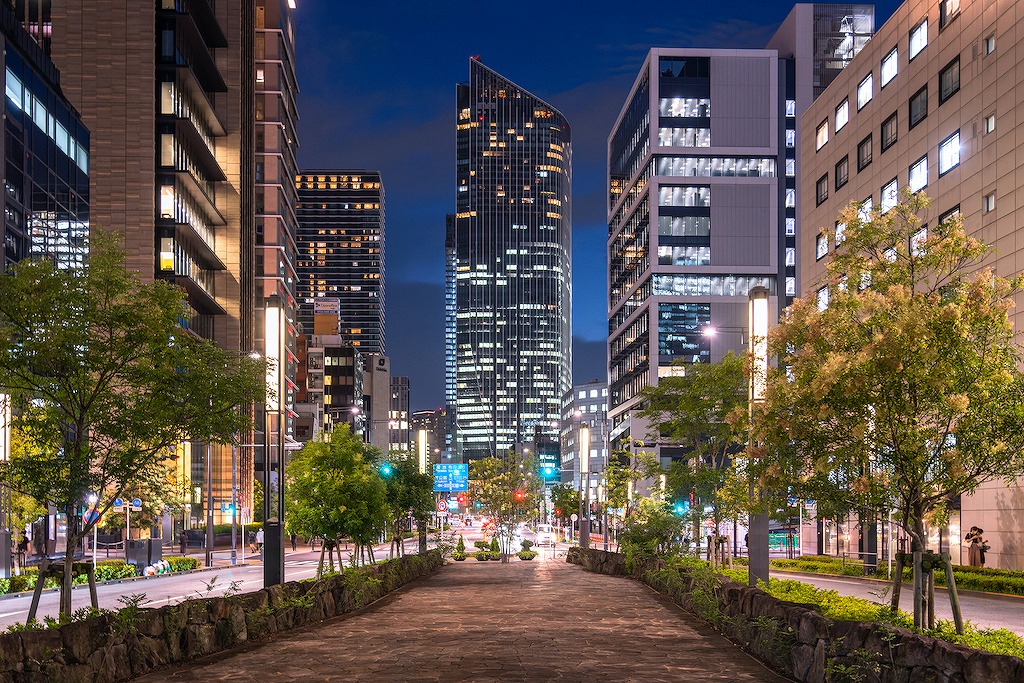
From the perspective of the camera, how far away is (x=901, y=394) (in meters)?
15.2

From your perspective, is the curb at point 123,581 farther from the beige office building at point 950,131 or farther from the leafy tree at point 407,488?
the beige office building at point 950,131

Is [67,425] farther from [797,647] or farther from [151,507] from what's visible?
[797,647]

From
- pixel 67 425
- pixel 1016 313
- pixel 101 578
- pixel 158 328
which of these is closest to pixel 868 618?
pixel 158 328

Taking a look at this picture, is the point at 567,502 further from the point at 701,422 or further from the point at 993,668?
the point at 993,668

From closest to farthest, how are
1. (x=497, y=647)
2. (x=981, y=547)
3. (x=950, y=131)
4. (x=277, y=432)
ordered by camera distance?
1. (x=497, y=647)
2. (x=277, y=432)
3. (x=981, y=547)
4. (x=950, y=131)

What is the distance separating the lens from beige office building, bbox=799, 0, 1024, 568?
147 feet

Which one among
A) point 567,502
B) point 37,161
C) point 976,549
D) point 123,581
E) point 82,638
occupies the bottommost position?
point 567,502

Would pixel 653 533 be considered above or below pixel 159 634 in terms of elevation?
below

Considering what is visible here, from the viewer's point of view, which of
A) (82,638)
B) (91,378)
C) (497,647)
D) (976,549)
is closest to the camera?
(82,638)

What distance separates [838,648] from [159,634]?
1004 centimetres

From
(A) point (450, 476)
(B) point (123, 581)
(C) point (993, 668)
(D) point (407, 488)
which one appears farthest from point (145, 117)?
(C) point (993, 668)

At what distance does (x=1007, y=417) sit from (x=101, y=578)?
134 ft

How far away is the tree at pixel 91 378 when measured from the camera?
58.5 ft

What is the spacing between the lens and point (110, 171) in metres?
87.6
